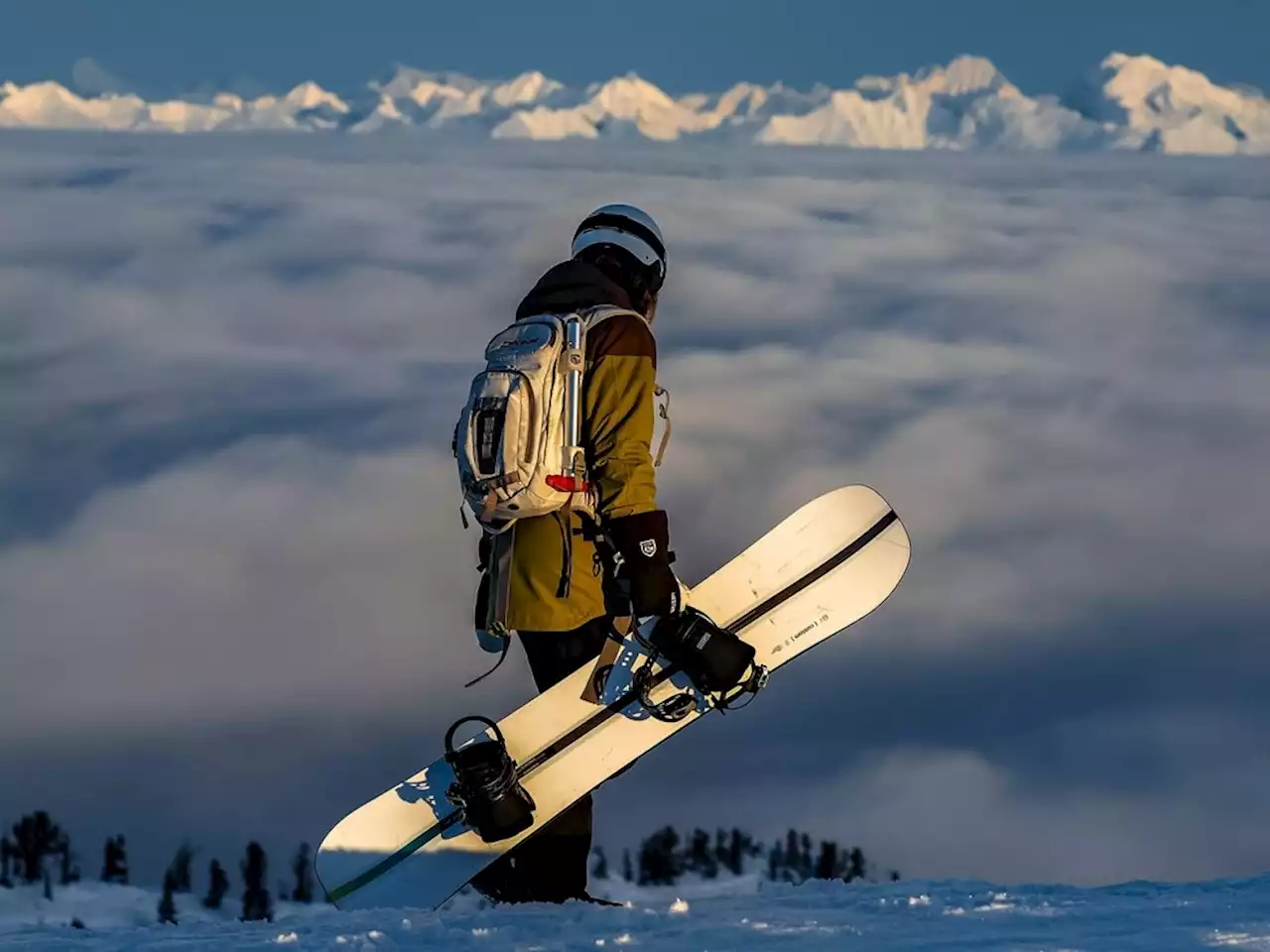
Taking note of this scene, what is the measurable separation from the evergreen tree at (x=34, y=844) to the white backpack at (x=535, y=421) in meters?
4.12

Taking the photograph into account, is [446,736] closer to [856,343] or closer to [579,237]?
[579,237]

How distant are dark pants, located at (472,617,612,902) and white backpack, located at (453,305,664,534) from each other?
0.49m

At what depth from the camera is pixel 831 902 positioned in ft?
14.2

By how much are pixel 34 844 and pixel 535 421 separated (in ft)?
16.1

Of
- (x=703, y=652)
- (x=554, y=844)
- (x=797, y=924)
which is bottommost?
(x=797, y=924)

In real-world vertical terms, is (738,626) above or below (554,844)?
above

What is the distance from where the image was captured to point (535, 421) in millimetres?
4375

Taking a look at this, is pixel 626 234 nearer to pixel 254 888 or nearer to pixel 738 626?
pixel 738 626

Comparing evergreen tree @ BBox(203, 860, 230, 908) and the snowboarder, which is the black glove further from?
evergreen tree @ BBox(203, 860, 230, 908)

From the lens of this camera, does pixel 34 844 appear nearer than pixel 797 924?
No

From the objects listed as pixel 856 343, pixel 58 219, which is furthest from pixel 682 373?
pixel 58 219

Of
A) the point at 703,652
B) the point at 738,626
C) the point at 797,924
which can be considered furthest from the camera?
the point at 738,626

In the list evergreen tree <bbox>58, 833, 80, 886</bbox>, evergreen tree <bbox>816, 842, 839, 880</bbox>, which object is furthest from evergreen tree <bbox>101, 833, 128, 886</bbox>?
evergreen tree <bbox>816, 842, 839, 880</bbox>

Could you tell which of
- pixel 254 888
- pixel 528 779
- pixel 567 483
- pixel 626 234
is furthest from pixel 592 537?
pixel 254 888
